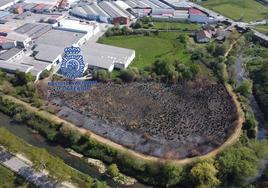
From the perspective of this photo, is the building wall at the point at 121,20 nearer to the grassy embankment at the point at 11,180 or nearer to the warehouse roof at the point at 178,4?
the warehouse roof at the point at 178,4

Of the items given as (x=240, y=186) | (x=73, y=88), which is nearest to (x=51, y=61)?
(x=73, y=88)

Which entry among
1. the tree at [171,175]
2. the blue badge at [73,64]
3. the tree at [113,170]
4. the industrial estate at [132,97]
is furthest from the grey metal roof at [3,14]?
the tree at [171,175]

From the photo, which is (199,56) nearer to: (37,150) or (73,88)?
(73,88)

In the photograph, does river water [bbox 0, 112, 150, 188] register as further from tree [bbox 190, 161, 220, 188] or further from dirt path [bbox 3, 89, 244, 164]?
tree [bbox 190, 161, 220, 188]

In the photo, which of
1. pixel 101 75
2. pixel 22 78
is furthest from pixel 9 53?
pixel 101 75

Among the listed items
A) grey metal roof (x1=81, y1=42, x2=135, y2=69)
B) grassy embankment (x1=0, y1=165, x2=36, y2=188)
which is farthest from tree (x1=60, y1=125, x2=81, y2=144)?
grey metal roof (x1=81, y1=42, x2=135, y2=69)

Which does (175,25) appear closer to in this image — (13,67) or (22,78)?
(13,67)
